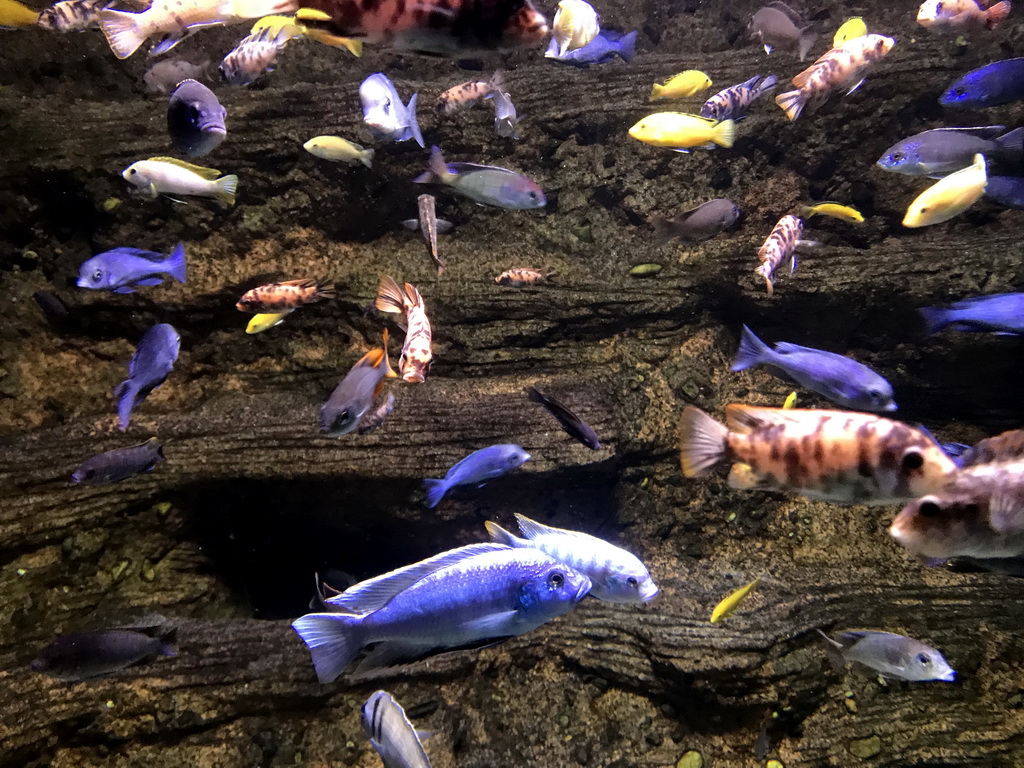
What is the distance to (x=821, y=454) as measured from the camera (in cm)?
165

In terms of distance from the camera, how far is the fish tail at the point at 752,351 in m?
2.57

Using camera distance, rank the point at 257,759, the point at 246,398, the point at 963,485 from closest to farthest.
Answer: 1. the point at 963,485
2. the point at 257,759
3. the point at 246,398

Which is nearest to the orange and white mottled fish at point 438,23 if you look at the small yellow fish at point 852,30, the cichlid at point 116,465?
the cichlid at point 116,465

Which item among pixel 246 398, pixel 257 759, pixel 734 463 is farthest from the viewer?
pixel 246 398

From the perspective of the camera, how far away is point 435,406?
4418 mm

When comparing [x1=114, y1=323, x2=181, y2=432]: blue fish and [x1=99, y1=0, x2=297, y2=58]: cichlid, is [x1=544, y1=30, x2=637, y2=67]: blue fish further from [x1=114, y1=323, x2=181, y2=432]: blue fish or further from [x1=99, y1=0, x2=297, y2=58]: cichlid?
[x1=114, y1=323, x2=181, y2=432]: blue fish

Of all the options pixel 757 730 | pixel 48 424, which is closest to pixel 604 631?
pixel 757 730

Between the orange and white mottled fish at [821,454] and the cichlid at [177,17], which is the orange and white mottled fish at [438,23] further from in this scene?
the orange and white mottled fish at [821,454]

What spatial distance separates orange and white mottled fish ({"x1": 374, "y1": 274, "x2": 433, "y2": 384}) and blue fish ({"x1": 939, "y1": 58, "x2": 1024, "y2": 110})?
13.5ft

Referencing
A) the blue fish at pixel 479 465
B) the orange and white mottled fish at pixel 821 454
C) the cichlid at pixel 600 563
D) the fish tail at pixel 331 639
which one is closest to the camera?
the orange and white mottled fish at pixel 821 454

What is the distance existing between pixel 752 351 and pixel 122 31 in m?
3.71

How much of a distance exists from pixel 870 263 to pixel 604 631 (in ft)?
13.4

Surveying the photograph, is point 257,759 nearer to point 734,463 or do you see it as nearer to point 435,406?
point 435,406

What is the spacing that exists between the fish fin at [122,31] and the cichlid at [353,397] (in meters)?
2.02
